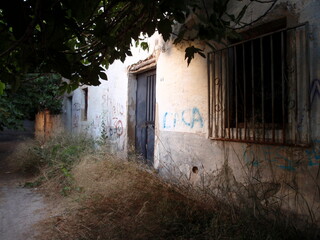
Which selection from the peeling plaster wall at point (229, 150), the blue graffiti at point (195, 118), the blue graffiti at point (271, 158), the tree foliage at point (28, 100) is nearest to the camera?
the peeling plaster wall at point (229, 150)

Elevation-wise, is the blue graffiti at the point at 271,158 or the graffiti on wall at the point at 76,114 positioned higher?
the graffiti on wall at the point at 76,114

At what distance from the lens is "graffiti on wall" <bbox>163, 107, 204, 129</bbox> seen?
3.66 meters

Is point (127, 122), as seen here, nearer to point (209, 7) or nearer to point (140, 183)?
point (140, 183)

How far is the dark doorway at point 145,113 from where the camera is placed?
17.6ft

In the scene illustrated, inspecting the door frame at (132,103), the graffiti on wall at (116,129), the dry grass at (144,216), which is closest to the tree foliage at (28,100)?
the graffiti on wall at (116,129)

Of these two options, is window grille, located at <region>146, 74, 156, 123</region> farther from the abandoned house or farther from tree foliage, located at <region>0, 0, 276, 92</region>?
tree foliage, located at <region>0, 0, 276, 92</region>

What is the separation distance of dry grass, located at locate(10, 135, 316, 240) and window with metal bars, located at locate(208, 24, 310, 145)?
0.86 metres

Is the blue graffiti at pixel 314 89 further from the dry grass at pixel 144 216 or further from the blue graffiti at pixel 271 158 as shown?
the dry grass at pixel 144 216

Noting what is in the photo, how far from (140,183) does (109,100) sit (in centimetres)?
397

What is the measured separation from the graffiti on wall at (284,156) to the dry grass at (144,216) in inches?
23.7

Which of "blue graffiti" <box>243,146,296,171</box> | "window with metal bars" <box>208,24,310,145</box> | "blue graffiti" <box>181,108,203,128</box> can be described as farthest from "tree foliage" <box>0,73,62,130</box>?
"blue graffiti" <box>243,146,296,171</box>

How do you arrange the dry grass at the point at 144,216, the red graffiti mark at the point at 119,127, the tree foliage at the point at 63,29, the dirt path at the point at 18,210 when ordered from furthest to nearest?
the red graffiti mark at the point at 119,127, the dirt path at the point at 18,210, the dry grass at the point at 144,216, the tree foliage at the point at 63,29

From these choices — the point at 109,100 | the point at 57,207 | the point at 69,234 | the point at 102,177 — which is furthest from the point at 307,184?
the point at 109,100

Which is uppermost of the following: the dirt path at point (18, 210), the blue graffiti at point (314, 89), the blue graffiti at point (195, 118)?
the blue graffiti at point (314, 89)
